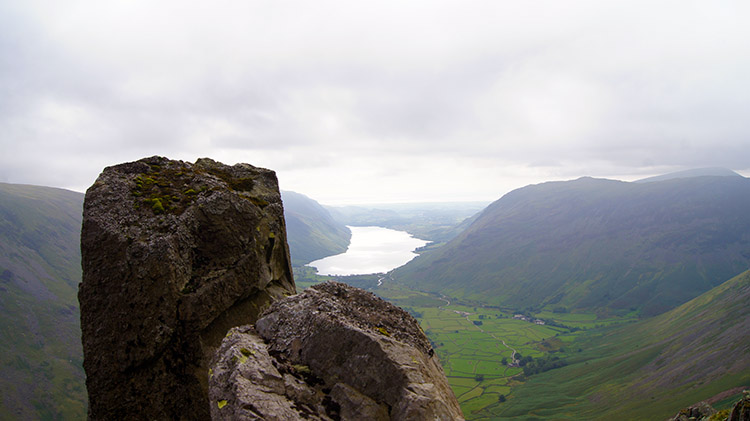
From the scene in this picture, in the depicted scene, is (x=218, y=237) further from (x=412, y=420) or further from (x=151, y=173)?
(x=412, y=420)

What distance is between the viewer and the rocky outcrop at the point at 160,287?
17422 millimetres

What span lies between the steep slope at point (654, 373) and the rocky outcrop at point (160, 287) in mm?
129448

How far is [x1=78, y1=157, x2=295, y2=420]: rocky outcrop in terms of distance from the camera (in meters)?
17.4

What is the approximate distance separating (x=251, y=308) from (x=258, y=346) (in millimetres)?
7530

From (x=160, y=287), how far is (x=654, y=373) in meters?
179

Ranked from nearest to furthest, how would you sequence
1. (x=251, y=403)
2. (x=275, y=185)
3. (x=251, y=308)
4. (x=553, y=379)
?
1. (x=251, y=403)
2. (x=251, y=308)
3. (x=275, y=185)
4. (x=553, y=379)

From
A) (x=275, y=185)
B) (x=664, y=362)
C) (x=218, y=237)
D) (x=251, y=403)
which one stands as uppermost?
(x=275, y=185)

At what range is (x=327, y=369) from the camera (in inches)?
533

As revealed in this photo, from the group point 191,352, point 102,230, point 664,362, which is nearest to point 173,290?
point 191,352

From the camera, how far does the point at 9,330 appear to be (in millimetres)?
159125

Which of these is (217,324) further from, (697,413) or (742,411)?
(697,413)

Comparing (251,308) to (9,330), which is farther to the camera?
(9,330)

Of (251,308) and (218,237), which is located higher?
(218,237)

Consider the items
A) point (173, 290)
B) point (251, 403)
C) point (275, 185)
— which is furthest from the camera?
point (275, 185)
